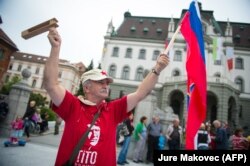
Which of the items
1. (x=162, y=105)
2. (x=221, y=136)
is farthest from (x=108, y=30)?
(x=221, y=136)

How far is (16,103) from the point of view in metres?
9.20

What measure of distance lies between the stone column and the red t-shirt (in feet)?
25.8

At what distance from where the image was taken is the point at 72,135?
2.18 meters

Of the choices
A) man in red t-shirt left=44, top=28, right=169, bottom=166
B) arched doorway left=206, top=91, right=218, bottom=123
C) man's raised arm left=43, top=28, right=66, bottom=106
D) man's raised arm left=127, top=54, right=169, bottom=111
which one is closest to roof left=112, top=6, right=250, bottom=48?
arched doorway left=206, top=91, right=218, bottom=123

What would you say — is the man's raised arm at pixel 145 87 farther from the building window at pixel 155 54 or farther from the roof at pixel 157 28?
the roof at pixel 157 28

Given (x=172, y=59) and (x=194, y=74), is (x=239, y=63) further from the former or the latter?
(x=194, y=74)

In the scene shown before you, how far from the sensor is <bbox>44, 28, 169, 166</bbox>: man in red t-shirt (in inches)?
83.4

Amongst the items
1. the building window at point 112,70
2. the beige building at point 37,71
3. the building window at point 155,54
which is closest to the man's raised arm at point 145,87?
the building window at point 155,54

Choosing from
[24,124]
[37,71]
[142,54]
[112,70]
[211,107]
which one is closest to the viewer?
[24,124]

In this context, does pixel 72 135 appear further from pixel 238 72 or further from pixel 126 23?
pixel 126 23

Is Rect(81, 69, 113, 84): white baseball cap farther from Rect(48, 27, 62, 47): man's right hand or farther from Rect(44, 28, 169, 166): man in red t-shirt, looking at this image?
Rect(48, 27, 62, 47): man's right hand

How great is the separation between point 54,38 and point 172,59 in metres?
33.0

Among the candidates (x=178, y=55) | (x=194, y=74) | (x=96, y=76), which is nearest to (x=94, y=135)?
(x=96, y=76)

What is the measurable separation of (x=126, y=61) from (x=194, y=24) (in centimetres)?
3224
